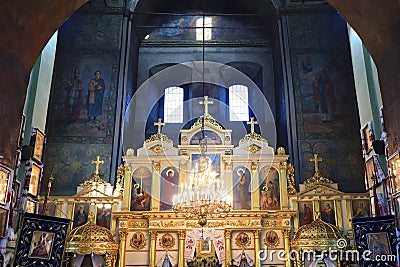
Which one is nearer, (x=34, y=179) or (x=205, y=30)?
(x=34, y=179)

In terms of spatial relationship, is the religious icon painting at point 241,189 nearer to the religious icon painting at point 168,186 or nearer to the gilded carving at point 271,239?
the gilded carving at point 271,239

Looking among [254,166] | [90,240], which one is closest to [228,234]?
[254,166]

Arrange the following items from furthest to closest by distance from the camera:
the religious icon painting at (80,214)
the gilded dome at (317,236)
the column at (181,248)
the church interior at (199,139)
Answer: the religious icon painting at (80,214)
the column at (181,248)
the gilded dome at (317,236)
the church interior at (199,139)

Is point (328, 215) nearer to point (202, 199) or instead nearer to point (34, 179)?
point (202, 199)

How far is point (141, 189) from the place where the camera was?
40.4 feet

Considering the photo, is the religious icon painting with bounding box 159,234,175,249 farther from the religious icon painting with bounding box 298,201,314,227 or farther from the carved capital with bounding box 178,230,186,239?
the religious icon painting with bounding box 298,201,314,227

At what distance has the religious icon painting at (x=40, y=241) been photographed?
8.61 meters

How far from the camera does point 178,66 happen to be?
17.0 metres

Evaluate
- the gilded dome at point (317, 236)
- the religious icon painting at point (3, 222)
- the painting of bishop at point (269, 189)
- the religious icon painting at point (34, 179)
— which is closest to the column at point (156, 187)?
the painting of bishop at point (269, 189)

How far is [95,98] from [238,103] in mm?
5672

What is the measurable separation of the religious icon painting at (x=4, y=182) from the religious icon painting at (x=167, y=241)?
5.24m

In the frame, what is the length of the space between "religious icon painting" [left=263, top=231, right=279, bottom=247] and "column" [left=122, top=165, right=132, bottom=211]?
3.98 meters

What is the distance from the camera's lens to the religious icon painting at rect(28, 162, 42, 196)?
10.5 meters

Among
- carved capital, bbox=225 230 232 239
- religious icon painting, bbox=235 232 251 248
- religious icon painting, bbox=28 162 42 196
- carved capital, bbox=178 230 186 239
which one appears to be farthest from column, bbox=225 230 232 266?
religious icon painting, bbox=28 162 42 196
